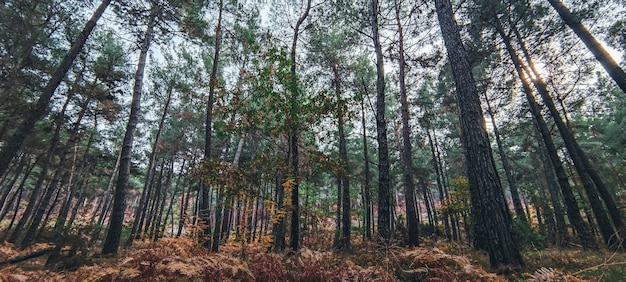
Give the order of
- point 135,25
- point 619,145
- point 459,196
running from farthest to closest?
point 619,145
point 459,196
point 135,25

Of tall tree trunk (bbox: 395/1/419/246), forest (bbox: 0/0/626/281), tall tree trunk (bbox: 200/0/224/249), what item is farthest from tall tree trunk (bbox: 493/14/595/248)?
tall tree trunk (bbox: 200/0/224/249)

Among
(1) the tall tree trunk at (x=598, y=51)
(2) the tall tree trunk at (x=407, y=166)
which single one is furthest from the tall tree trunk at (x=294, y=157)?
(1) the tall tree trunk at (x=598, y=51)

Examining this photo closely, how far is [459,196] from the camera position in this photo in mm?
13016

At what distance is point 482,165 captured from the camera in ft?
15.0

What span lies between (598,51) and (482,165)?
562 centimetres

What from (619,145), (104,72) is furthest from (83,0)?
(619,145)

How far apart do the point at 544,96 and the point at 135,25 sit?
15.5 meters

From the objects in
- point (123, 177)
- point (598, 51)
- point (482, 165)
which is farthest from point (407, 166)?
point (123, 177)

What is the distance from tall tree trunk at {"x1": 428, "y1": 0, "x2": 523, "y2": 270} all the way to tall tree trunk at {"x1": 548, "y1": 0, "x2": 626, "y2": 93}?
4.23m

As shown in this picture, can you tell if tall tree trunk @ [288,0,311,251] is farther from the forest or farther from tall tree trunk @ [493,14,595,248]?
tall tree trunk @ [493,14,595,248]

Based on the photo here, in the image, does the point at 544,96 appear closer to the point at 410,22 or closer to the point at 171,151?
the point at 410,22

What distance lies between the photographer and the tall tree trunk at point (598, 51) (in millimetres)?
6220

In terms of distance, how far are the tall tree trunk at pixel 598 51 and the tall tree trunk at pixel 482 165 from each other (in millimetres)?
4226

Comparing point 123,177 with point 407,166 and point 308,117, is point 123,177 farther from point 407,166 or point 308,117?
point 407,166
